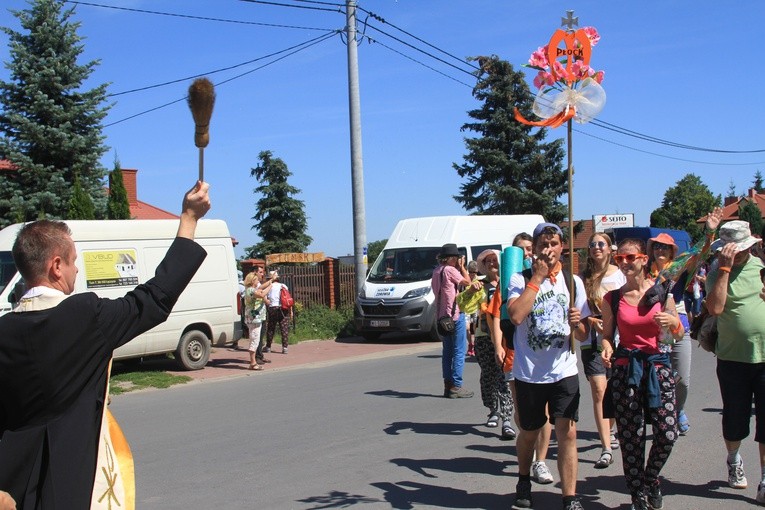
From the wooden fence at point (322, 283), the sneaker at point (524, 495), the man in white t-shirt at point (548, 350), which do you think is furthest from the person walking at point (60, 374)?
the wooden fence at point (322, 283)

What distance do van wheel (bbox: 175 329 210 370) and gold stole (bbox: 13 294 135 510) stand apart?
1118 centimetres

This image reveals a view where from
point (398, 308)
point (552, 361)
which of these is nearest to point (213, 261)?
point (398, 308)

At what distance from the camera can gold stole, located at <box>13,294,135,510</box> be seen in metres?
2.61

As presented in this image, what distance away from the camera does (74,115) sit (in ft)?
72.1

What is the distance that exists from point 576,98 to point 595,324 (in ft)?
6.42

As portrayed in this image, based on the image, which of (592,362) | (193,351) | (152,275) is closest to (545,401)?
(592,362)

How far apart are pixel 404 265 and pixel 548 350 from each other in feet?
42.8

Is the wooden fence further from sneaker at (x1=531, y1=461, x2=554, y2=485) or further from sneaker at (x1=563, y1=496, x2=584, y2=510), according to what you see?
sneaker at (x1=563, y1=496, x2=584, y2=510)

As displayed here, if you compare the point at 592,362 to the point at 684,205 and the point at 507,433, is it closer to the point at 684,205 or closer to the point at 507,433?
the point at 507,433

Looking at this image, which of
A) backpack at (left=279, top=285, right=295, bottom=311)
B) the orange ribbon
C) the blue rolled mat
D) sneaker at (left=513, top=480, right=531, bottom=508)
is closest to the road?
sneaker at (left=513, top=480, right=531, bottom=508)

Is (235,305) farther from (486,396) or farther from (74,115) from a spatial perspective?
(74,115)

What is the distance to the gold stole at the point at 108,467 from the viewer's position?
8.55 feet

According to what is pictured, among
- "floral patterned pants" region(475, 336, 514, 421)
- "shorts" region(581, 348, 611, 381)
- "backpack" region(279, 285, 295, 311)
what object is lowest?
"floral patterned pants" region(475, 336, 514, 421)

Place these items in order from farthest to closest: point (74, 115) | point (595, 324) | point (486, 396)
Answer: point (74, 115), point (486, 396), point (595, 324)
